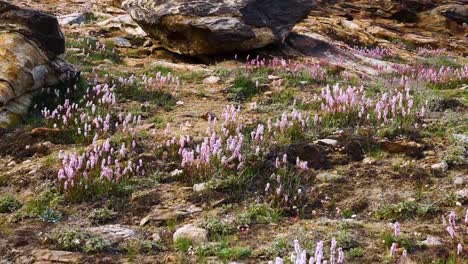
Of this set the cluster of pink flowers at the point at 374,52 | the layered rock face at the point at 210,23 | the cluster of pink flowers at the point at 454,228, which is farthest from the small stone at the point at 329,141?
the cluster of pink flowers at the point at 374,52

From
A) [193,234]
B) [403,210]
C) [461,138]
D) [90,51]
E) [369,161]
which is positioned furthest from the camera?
[90,51]

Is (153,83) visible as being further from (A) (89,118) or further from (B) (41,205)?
(B) (41,205)

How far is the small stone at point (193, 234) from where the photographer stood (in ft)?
19.3

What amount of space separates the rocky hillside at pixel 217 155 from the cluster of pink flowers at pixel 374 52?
156 inches

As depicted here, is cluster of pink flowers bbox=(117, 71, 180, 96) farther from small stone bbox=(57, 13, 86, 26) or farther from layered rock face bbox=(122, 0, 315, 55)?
small stone bbox=(57, 13, 86, 26)

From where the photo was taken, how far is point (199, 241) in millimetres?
5871

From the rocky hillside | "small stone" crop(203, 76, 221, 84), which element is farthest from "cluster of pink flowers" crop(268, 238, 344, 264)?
"small stone" crop(203, 76, 221, 84)

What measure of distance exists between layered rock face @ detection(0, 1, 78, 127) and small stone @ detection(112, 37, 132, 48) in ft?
20.7

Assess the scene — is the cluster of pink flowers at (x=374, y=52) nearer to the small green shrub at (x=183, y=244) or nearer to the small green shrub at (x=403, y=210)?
the small green shrub at (x=403, y=210)

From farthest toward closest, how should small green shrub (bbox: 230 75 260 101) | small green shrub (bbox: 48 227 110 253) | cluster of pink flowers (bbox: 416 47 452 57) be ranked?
cluster of pink flowers (bbox: 416 47 452 57), small green shrub (bbox: 230 75 260 101), small green shrub (bbox: 48 227 110 253)

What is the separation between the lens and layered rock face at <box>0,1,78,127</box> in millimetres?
10328

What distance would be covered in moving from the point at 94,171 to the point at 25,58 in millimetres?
5008

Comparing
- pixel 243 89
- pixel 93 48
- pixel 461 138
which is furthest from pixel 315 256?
pixel 93 48

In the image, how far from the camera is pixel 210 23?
52.4ft
